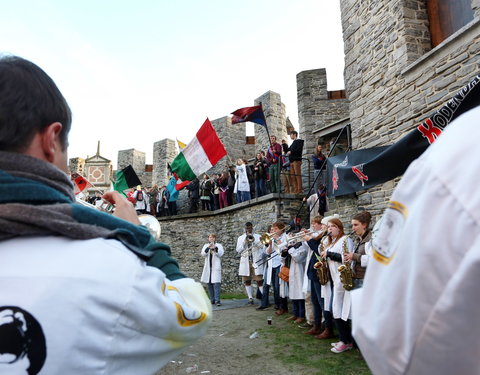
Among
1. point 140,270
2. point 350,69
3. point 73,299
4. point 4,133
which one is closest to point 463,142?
point 140,270

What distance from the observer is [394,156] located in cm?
529

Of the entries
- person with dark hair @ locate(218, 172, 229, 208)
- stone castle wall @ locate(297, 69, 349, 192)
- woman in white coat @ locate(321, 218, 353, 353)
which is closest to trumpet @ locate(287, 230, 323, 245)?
woman in white coat @ locate(321, 218, 353, 353)

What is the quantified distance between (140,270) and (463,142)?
30.5 inches

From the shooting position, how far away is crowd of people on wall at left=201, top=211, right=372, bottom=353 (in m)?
5.24

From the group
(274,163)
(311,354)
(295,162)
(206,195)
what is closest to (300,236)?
(311,354)

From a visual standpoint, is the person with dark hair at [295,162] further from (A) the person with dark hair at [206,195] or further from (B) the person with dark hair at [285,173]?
(A) the person with dark hair at [206,195]

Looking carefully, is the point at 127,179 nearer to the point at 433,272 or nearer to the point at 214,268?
the point at 214,268

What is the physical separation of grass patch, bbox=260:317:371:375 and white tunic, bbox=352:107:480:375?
4422 millimetres

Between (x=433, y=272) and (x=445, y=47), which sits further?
(x=445, y=47)

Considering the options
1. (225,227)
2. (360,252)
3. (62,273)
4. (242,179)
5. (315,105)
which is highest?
(315,105)

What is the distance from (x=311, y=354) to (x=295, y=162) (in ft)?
26.2

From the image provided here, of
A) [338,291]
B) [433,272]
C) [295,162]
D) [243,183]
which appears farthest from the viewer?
[243,183]

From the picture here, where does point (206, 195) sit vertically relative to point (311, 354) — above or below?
above

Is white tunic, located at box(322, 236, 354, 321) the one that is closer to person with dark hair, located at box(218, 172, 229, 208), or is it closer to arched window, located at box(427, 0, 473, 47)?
arched window, located at box(427, 0, 473, 47)
